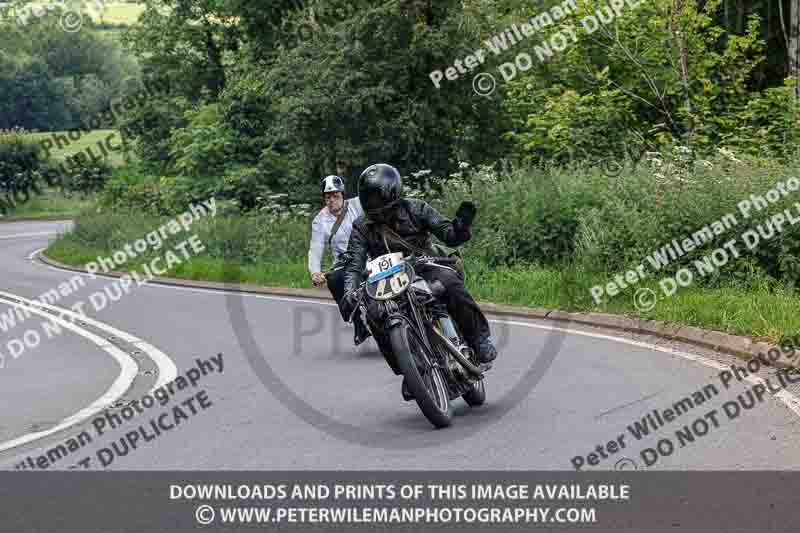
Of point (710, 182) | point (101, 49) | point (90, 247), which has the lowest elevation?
point (90, 247)

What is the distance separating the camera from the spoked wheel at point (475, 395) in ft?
27.0

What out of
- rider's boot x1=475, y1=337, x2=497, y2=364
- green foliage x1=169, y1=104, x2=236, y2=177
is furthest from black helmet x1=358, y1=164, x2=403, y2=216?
green foliage x1=169, y1=104, x2=236, y2=177

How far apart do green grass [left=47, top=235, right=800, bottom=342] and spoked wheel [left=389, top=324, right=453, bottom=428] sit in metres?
3.86

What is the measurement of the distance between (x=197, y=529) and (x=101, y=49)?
10796cm

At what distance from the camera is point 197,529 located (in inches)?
213

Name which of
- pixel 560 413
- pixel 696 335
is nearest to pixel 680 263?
pixel 696 335

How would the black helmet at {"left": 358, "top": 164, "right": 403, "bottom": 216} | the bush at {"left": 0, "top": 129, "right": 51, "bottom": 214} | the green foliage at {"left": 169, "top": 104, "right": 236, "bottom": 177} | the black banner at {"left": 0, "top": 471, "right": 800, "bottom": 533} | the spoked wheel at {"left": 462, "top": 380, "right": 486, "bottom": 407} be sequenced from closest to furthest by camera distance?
the black banner at {"left": 0, "top": 471, "right": 800, "bottom": 533} < the black helmet at {"left": 358, "top": 164, "right": 403, "bottom": 216} < the spoked wheel at {"left": 462, "top": 380, "right": 486, "bottom": 407} < the green foliage at {"left": 169, "top": 104, "right": 236, "bottom": 177} < the bush at {"left": 0, "top": 129, "right": 51, "bottom": 214}

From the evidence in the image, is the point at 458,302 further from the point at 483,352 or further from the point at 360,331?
the point at 360,331

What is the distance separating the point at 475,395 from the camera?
326 inches

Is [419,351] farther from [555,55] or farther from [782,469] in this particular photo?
[555,55]

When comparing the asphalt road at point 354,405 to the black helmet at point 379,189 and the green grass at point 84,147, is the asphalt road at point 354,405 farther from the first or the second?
the green grass at point 84,147

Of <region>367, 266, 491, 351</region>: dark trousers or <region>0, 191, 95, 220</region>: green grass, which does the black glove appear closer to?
<region>367, 266, 491, 351</region>: dark trousers

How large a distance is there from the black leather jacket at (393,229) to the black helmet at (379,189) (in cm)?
14

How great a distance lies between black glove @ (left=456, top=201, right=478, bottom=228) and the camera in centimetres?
771
